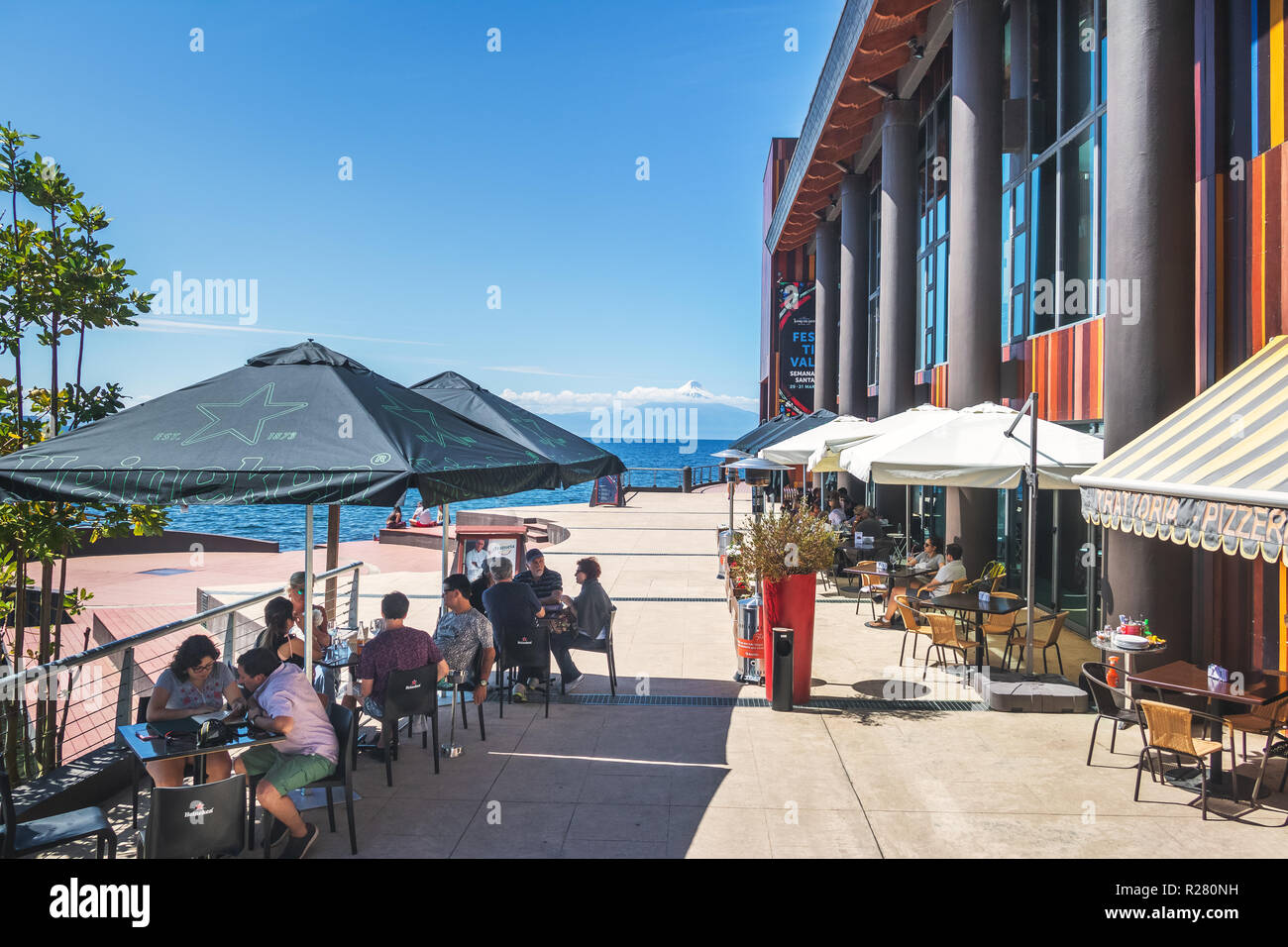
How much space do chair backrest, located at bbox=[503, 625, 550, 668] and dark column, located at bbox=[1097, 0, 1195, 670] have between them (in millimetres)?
5406

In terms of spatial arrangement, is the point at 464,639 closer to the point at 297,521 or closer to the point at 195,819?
the point at 195,819

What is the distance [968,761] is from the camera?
6781 mm

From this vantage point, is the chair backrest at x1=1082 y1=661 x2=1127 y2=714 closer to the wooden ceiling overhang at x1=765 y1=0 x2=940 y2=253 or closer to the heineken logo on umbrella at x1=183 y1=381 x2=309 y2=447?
the heineken logo on umbrella at x1=183 y1=381 x2=309 y2=447

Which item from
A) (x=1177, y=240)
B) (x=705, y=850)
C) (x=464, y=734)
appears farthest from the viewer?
(x=1177, y=240)

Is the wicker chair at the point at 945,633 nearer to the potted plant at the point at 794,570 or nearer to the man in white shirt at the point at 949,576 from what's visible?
the man in white shirt at the point at 949,576

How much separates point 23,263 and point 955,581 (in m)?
10.1

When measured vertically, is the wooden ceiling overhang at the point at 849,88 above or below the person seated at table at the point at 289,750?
above

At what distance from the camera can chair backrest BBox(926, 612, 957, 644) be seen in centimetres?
925

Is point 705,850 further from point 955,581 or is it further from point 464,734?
point 955,581

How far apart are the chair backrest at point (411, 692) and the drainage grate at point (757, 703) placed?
2378mm

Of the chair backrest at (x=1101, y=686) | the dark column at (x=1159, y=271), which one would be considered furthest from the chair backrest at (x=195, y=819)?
the dark column at (x=1159, y=271)

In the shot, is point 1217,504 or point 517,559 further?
point 517,559

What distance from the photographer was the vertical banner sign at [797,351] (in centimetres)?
3366
